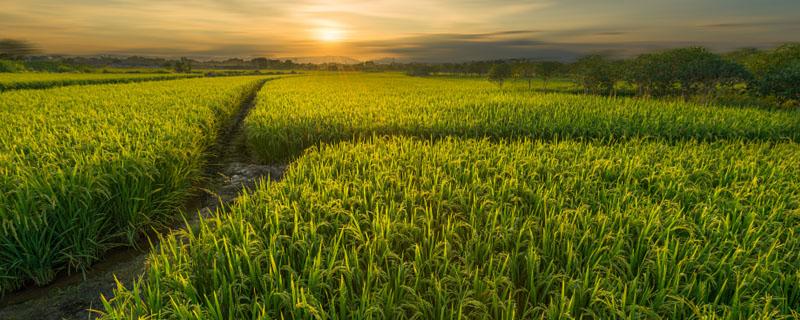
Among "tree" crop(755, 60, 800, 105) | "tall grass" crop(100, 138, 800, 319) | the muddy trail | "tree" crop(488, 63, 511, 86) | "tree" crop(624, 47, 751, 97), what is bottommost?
the muddy trail

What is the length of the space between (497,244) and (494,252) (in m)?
0.19

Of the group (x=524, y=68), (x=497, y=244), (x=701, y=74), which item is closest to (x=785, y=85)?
(x=701, y=74)

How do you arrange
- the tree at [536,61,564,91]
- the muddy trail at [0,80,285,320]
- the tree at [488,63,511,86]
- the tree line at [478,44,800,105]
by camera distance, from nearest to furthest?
the muddy trail at [0,80,285,320] → the tree line at [478,44,800,105] → the tree at [488,63,511,86] → the tree at [536,61,564,91]

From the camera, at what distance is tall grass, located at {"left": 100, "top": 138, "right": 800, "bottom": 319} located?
2.43m

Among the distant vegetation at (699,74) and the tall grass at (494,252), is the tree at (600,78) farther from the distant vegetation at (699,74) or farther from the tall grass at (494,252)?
the tall grass at (494,252)

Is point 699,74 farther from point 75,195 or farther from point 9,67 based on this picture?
point 9,67

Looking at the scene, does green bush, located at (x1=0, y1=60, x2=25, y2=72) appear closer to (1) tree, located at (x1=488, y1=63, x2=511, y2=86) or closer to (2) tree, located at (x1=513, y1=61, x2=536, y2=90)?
(1) tree, located at (x1=488, y1=63, x2=511, y2=86)

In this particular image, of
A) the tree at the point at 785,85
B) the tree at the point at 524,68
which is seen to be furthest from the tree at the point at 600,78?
the tree at the point at 524,68

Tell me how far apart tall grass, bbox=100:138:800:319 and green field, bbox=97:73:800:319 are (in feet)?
0.07

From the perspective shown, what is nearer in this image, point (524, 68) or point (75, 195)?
point (75, 195)

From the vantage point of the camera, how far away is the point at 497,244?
3.37m

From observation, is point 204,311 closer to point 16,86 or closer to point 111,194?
point 111,194

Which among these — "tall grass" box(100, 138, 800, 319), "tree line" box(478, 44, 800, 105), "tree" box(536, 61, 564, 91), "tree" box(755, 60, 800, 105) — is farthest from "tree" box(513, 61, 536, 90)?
"tall grass" box(100, 138, 800, 319)

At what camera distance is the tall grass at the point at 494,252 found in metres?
2.43
